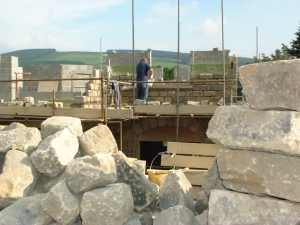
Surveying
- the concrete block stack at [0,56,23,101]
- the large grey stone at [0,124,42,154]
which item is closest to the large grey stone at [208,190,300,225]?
the large grey stone at [0,124,42,154]

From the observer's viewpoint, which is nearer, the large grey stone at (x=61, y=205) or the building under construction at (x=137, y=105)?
the large grey stone at (x=61, y=205)

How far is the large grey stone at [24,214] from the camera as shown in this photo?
354 cm

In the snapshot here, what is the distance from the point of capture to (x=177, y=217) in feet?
10.8

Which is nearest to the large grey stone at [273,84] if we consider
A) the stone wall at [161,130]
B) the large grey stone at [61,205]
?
the large grey stone at [61,205]

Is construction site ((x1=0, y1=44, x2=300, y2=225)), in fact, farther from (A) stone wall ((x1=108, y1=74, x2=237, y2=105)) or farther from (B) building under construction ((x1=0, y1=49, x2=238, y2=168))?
(A) stone wall ((x1=108, y1=74, x2=237, y2=105))

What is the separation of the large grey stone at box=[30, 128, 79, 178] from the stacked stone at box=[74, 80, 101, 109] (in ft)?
25.0

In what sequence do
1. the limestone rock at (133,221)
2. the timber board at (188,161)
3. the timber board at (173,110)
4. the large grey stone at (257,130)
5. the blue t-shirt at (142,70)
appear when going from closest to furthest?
1. the large grey stone at (257,130)
2. the limestone rock at (133,221)
3. the timber board at (188,161)
4. the timber board at (173,110)
5. the blue t-shirt at (142,70)

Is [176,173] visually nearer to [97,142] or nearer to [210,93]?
[97,142]

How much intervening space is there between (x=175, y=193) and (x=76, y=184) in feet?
3.18

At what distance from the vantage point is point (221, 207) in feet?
10.4

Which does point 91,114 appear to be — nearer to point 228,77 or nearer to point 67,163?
point 67,163

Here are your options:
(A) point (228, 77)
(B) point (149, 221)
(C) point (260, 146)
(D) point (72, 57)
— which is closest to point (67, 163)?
(B) point (149, 221)

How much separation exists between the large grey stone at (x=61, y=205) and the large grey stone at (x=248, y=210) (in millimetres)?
1213

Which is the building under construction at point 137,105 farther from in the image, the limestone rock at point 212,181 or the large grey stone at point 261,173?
the large grey stone at point 261,173
